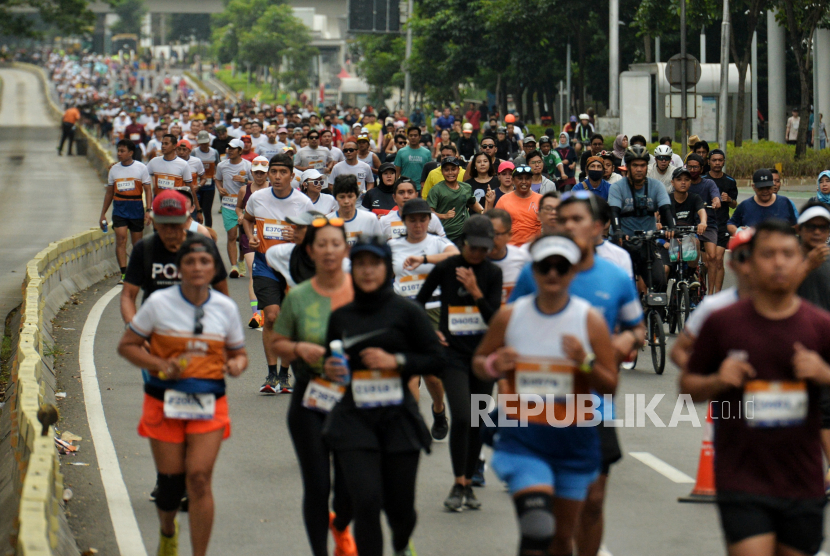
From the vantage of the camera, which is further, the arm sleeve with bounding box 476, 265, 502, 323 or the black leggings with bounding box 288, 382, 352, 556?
the arm sleeve with bounding box 476, 265, 502, 323

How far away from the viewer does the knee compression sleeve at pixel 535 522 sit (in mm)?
5195

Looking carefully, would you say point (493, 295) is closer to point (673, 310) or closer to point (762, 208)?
point (762, 208)

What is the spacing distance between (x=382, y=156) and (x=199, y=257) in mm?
18489

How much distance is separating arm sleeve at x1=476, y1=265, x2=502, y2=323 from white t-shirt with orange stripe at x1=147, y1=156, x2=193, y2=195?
11262 mm

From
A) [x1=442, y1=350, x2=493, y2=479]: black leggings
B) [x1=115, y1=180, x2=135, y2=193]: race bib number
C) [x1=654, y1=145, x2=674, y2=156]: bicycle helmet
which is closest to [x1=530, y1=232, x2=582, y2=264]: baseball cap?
[x1=442, y1=350, x2=493, y2=479]: black leggings

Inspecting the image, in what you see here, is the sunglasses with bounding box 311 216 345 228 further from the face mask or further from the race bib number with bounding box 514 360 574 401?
the face mask

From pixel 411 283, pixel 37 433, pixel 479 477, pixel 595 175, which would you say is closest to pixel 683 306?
pixel 595 175

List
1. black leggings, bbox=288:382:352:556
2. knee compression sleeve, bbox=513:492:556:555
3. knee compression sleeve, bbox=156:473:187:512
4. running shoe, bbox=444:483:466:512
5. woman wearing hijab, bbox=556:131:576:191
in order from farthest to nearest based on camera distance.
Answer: woman wearing hijab, bbox=556:131:576:191 < running shoe, bbox=444:483:466:512 < knee compression sleeve, bbox=156:473:187:512 < black leggings, bbox=288:382:352:556 < knee compression sleeve, bbox=513:492:556:555

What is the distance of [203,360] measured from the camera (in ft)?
21.2

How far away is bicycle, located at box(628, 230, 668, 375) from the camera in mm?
12266

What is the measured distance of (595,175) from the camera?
49.4 feet

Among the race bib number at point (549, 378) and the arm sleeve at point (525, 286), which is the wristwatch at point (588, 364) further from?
the arm sleeve at point (525, 286)

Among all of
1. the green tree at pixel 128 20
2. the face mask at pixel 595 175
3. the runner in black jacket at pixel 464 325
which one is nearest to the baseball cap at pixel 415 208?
the runner in black jacket at pixel 464 325

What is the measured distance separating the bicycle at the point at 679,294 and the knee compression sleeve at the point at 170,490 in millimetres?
7956
